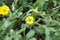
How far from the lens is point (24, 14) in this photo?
7.86 ft

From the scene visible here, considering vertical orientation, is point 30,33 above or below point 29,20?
below

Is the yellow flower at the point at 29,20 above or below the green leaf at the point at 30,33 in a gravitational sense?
above

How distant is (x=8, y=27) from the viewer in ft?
7.42

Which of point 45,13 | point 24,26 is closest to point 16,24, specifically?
point 24,26

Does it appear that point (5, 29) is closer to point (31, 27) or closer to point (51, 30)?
point (31, 27)

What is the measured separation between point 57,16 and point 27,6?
0.38 m

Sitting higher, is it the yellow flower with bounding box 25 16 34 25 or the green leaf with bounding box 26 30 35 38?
the yellow flower with bounding box 25 16 34 25

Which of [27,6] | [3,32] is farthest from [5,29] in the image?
[27,6]

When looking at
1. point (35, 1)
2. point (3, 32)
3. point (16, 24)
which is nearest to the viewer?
point (3, 32)

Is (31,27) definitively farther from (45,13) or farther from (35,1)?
(35,1)

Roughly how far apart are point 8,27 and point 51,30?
1.54ft

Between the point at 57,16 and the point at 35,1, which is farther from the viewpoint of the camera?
the point at 35,1

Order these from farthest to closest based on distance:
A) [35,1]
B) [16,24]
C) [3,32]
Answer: [35,1]
[16,24]
[3,32]

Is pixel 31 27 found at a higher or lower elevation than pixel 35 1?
lower
